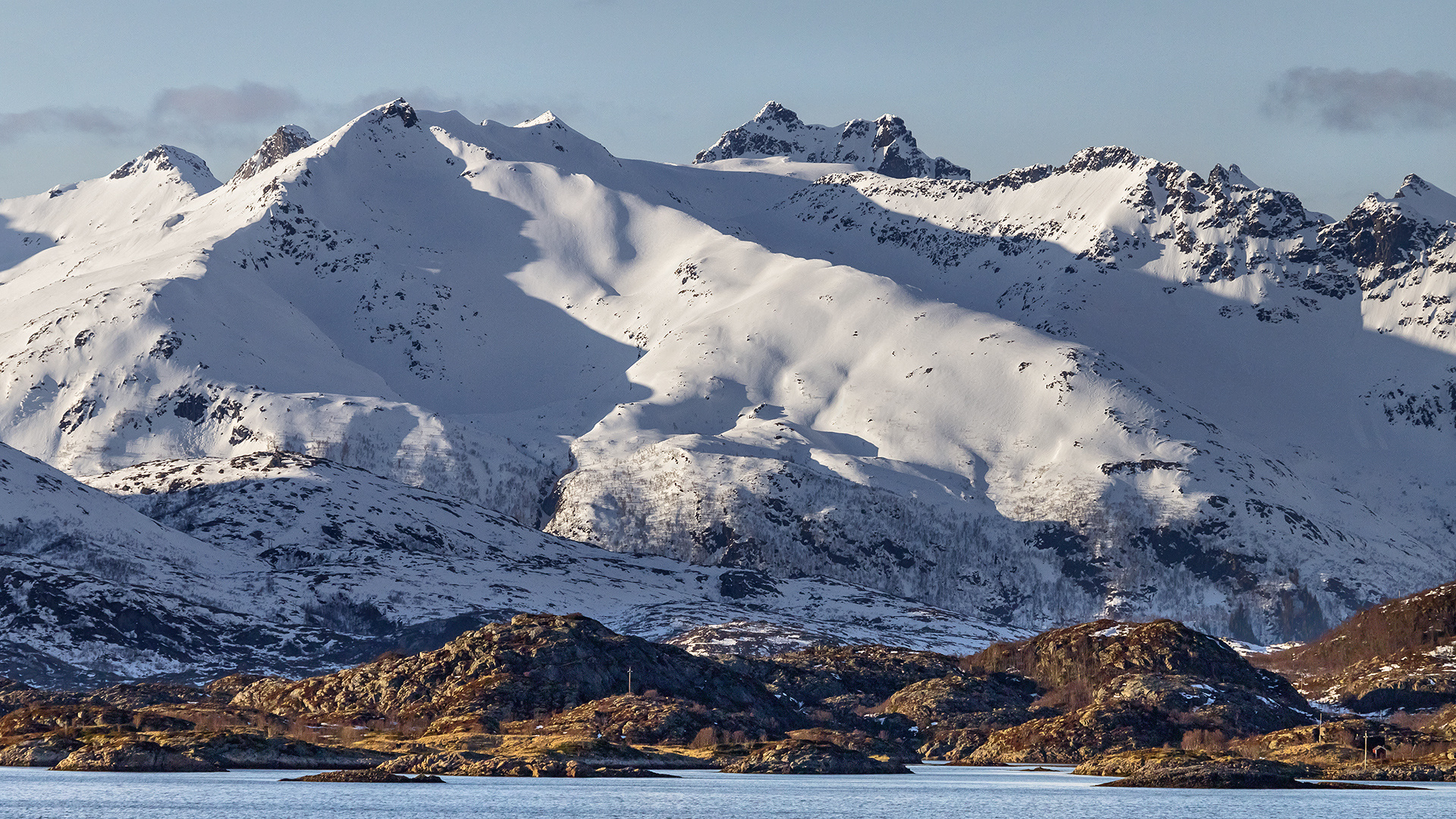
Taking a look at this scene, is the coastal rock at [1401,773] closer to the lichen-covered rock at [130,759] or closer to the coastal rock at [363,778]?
the coastal rock at [363,778]

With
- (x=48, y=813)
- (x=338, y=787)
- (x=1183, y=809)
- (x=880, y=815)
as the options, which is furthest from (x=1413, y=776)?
(x=48, y=813)

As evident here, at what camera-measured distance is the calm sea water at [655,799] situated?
4911 inches

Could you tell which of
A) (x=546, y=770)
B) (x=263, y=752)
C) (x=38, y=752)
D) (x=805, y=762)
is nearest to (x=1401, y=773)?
(x=805, y=762)

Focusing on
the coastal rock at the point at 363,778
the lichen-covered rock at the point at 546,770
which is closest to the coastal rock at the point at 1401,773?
the lichen-covered rock at the point at 546,770

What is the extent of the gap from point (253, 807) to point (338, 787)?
26850 millimetres

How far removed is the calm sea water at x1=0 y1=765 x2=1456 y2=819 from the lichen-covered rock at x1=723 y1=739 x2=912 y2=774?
18.7 metres

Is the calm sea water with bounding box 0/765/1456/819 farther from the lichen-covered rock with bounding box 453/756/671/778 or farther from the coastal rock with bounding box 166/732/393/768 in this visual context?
the coastal rock with bounding box 166/732/393/768

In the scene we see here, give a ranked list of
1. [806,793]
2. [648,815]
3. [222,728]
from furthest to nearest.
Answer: [222,728]
[806,793]
[648,815]

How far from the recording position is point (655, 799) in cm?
14050

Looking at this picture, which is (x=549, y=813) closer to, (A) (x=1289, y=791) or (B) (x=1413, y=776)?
(A) (x=1289, y=791)

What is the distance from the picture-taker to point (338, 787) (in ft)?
499

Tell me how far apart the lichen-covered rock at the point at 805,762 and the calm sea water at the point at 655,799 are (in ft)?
61.5

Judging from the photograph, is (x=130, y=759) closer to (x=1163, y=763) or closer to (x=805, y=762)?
(x=805, y=762)

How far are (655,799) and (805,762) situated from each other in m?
55.3
